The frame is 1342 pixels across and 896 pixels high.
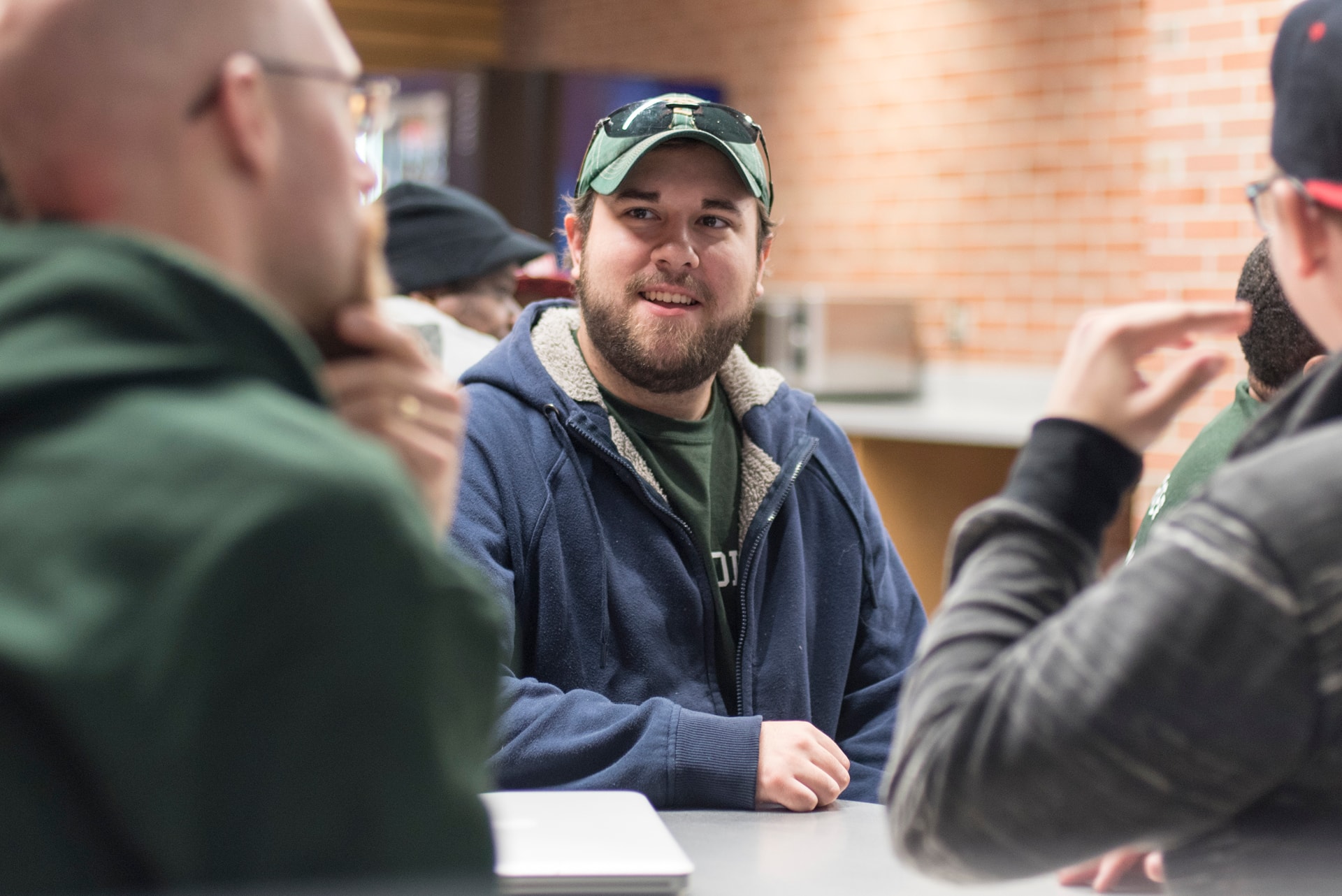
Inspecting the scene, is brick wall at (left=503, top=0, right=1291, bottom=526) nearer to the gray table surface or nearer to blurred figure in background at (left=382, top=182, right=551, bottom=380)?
blurred figure in background at (left=382, top=182, right=551, bottom=380)

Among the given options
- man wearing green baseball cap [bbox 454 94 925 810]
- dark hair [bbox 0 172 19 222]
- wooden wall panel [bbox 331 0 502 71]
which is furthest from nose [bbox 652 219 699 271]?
→ wooden wall panel [bbox 331 0 502 71]

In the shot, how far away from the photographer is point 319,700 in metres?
0.59

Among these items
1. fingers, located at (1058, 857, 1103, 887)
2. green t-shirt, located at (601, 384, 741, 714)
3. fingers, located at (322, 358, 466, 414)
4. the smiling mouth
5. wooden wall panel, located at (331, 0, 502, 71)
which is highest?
wooden wall panel, located at (331, 0, 502, 71)

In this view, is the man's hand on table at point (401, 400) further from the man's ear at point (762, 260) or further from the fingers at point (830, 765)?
the man's ear at point (762, 260)

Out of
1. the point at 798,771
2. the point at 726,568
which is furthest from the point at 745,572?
the point at 798,771

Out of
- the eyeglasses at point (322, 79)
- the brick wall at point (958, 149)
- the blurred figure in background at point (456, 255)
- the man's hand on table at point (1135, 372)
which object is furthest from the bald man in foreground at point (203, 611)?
the brick wall at point (958, 149)

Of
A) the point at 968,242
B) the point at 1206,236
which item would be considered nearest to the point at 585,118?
the point at 968,242

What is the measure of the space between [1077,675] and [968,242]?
5117 mm

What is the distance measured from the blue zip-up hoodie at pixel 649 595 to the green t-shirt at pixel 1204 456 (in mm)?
398

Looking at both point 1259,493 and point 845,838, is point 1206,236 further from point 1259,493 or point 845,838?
point 1259,493

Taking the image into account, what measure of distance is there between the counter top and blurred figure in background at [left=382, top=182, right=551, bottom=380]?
148 centimetres

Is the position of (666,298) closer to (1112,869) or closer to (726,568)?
(726,568)

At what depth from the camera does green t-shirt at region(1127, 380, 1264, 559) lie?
1.90m

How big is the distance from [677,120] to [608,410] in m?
0.45
